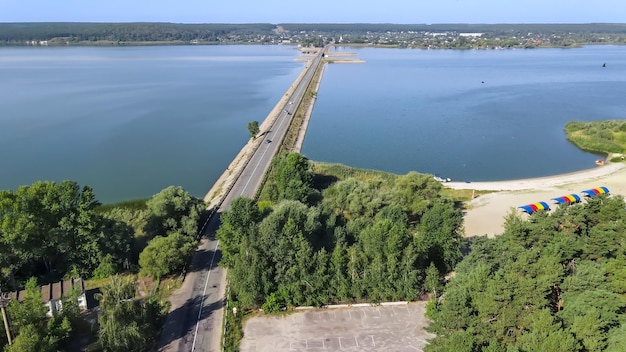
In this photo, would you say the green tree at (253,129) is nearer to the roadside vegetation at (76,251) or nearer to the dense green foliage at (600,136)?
the roadside vegetation at (76,251)

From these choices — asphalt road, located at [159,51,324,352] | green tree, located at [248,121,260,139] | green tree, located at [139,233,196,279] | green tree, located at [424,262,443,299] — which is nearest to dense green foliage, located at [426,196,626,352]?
green tree, located at [424,262,443,299]

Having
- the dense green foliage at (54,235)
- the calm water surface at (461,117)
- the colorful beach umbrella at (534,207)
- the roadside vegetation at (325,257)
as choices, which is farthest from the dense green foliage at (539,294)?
the calm water surface at (461,117)

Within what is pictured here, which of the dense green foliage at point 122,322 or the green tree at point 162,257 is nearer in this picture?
the dense green foliage at point 122,322

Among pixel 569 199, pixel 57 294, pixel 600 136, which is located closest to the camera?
pixel 57 294

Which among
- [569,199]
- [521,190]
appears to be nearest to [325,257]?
[569,199]

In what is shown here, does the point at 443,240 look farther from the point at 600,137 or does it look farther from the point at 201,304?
the point at 600,137
